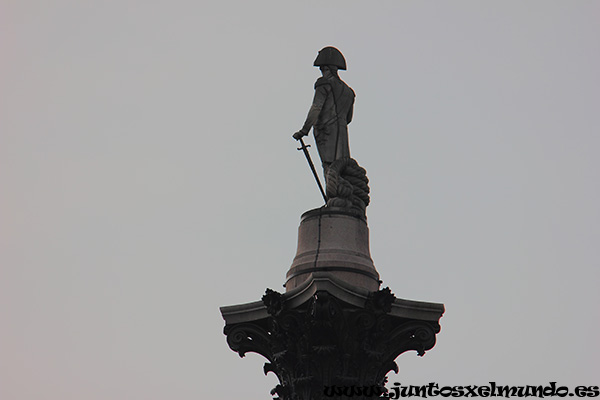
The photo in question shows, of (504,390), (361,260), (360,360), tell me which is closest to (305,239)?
(361,260)

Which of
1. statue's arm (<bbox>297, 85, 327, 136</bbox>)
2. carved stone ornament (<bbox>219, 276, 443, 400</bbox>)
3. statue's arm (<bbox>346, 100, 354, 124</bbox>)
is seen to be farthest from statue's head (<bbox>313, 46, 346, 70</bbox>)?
carved stone ornament (<bbox>219, 276, 443, 400</bbox>)

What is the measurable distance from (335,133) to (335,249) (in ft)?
9.12

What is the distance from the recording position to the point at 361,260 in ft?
77.2

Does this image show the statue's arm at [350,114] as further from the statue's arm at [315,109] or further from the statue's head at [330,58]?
the statue's head at [330,58]

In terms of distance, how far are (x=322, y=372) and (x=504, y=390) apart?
363 cm

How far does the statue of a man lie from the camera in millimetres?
25031

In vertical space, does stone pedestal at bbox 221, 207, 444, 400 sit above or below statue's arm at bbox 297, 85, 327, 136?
below

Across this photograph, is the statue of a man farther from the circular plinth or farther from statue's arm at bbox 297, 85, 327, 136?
the circular plinth

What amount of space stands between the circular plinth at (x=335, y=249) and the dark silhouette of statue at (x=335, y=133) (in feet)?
1.32

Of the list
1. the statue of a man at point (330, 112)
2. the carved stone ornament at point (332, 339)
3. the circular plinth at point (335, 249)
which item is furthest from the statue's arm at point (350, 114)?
the carved stone ornament at point (332, 339)

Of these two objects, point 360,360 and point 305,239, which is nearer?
point 360,360

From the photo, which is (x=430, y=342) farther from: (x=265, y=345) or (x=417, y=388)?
(x=265, y=345)

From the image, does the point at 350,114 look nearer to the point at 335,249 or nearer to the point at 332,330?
the point at 335,249

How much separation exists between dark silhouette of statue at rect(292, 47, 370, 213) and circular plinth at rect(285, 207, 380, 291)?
0.40 meters
